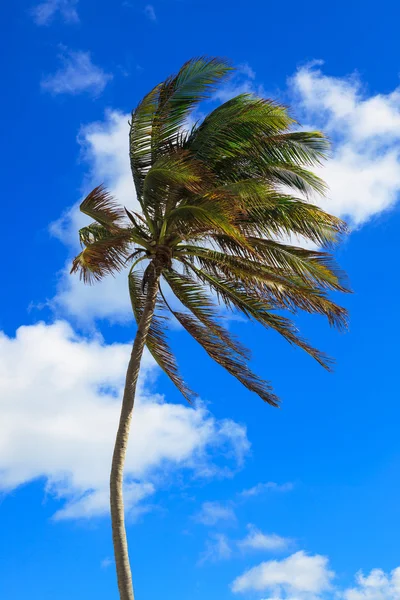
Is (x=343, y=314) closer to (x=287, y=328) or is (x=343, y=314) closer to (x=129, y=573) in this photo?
(x=287, y=328)

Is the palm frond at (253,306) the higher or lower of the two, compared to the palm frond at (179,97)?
lower

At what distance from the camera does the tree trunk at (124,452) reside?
49.8ft

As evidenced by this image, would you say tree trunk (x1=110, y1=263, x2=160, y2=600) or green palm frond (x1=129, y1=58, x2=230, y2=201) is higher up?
green palm frond (x1=129, y1=58, x2=230, y2=201)

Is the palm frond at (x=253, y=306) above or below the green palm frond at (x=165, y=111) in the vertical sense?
below

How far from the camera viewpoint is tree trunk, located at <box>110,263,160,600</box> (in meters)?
15.2

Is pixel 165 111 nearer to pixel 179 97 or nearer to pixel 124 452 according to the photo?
pixel 179 97

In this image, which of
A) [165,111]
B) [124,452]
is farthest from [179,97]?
[124,452]

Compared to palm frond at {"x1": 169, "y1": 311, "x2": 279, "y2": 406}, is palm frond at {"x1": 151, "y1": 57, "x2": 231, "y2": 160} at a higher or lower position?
higher

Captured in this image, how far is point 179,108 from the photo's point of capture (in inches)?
680

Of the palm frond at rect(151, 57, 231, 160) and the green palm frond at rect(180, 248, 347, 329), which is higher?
the palm frond at rect(151, 57, 231, 160)

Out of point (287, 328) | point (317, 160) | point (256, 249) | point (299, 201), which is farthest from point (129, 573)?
point (317, 160)

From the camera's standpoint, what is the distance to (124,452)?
16281mm

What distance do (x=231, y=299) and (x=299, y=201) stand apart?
2540 mm

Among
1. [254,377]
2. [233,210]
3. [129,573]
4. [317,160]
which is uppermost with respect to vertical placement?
[317,160]
